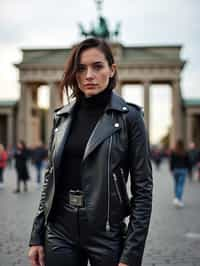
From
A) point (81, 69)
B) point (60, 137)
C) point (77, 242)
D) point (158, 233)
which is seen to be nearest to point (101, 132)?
point (60, 137)

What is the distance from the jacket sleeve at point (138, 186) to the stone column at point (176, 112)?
54.6 meters

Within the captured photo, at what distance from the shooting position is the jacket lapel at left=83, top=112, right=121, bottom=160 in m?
2.19

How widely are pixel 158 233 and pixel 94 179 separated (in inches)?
226

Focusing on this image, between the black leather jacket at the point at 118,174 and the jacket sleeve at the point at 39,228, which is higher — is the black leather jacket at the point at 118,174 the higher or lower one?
the higher one

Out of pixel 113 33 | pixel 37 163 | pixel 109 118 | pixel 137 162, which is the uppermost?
pixel 113 33

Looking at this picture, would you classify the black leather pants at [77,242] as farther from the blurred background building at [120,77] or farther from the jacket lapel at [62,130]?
the blurred background building at [120,77]

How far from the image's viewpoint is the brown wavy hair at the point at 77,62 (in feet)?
7.79

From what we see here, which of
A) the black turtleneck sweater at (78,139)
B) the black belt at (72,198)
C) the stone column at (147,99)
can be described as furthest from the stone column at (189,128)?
the black belt at (72,198)

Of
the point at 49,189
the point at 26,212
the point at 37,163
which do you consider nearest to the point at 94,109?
the point at 49,189

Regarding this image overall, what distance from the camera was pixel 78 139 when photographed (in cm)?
234

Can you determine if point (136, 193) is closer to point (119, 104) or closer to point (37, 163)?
point (119, 104)

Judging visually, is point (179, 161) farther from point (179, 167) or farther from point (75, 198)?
point (75, 198)

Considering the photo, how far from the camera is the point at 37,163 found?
18797 millimetres

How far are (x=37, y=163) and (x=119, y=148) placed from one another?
55.4ft
